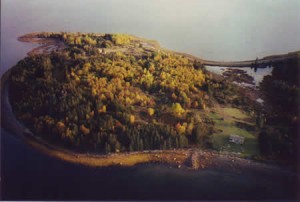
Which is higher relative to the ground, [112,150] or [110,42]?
[110,42]

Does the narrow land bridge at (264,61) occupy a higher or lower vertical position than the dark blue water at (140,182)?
higher

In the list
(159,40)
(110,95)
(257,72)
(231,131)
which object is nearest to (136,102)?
(110,95)

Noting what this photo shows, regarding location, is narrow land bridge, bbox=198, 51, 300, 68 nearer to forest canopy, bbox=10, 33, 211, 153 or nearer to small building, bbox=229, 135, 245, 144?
forest canopy, bbox=10, 33, 211, 153

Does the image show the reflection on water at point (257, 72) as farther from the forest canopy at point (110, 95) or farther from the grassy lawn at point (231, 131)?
the grassy lawn at point (231, 131)

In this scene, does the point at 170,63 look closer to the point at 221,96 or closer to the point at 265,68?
the point at 221,96

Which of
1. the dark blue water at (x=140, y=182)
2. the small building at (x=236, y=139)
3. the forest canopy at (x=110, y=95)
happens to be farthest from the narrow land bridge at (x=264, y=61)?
the dark blue water at (x=140, y=182)

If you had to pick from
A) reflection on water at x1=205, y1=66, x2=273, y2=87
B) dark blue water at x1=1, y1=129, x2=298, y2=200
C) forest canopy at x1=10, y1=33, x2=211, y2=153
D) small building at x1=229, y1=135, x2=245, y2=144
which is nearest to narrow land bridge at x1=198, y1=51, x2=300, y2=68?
reflection on water at x1=205, y1=66, x2=273, y2=87
